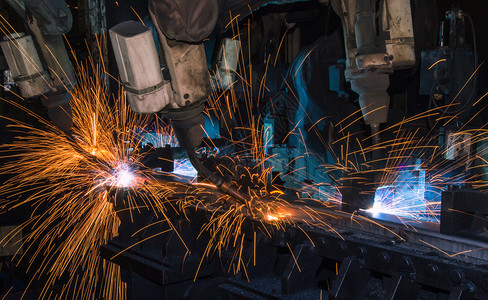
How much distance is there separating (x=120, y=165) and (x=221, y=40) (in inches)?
69.2

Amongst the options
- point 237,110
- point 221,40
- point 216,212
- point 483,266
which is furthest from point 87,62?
point 483,266

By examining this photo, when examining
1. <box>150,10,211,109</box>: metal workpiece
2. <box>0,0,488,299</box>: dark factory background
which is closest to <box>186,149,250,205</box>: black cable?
<box>0,0,488,299</box>: dark factory background

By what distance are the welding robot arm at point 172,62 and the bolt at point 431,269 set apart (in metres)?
1.31

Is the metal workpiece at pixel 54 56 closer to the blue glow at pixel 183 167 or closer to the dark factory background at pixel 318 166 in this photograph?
the dark factory background at pixel 318 166

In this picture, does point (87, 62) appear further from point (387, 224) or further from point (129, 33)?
point (387, 224)

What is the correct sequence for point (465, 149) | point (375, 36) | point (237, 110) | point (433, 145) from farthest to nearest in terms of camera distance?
1. point (237, 110)
2. point (433, 145)
3. point (465, 149)
4. point (375, 36)

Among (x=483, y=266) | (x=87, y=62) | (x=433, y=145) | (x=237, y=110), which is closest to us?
(x=483, y=266)

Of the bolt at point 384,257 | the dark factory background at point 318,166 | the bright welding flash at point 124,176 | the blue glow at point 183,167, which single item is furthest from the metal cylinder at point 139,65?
the blue glow at point 183,167

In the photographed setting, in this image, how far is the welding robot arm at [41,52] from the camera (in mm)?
2799

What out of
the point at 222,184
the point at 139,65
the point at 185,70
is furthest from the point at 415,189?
the point at 139,65

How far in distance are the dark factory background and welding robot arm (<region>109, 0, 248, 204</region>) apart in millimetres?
121

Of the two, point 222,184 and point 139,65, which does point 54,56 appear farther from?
point 222,184

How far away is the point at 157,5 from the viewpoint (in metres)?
2.14

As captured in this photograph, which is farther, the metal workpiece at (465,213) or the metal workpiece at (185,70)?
the metal workpiece at (185,70)
